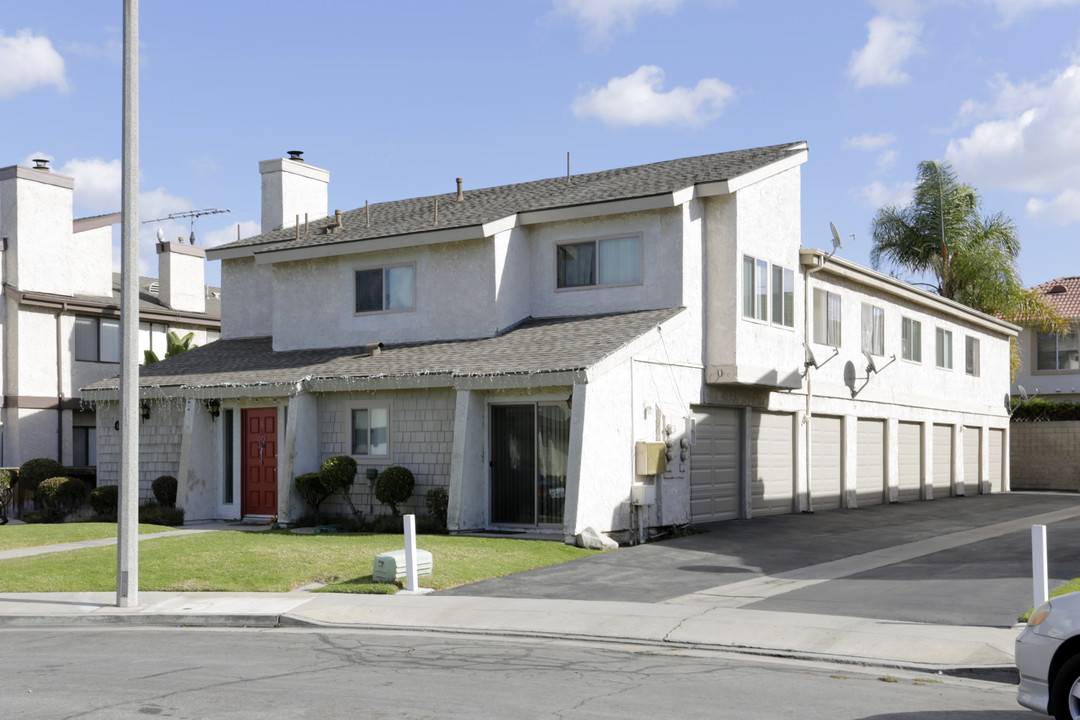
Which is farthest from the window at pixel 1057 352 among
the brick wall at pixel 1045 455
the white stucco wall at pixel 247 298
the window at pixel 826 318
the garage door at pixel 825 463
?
the white stucco wall at pixel 247 298

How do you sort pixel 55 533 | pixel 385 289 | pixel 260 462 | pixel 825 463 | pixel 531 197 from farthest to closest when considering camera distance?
1. pixel 825 463
2. pixel 531 197
3. pixel 385 289
4. pixel 260 462
5. pixel 55 533

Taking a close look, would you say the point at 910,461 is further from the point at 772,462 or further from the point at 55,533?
the point at 55,533

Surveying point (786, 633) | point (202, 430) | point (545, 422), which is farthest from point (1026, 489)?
point (786, 633)

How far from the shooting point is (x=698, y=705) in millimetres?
7855

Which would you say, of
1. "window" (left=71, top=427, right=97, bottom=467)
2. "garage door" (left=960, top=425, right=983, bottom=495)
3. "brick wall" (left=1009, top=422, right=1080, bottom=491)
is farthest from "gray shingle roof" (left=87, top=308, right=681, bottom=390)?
"brick wall" (left=1009, top=422, right=1080, bottom=491)

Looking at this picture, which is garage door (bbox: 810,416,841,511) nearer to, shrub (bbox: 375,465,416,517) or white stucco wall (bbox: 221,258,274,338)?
shrub (bbox: 375,465,416,517)

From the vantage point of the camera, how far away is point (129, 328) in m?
13.0

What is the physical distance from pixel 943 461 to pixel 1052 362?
45.6 ft

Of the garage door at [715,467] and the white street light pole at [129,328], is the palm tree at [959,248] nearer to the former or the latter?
the garage door at [715,467]

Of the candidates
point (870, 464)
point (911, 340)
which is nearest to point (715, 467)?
point (870, 464)

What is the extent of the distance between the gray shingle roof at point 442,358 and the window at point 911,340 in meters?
12.1

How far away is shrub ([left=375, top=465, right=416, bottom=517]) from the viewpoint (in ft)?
65.2

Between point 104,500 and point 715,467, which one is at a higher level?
point 715,467

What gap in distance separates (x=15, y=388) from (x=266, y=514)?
29.8 ft
